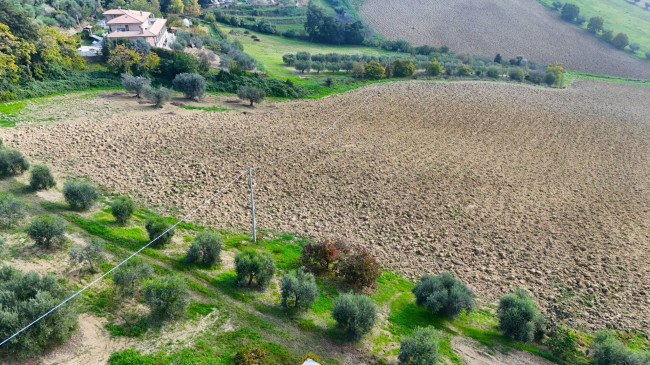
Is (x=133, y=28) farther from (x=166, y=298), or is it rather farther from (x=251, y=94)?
(x=166, y=298)

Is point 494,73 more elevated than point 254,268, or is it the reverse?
point 494,73

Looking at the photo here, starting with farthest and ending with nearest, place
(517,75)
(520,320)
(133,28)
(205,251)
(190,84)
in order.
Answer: (517,75), (133,28), (190,84), (205,251), (520,320)

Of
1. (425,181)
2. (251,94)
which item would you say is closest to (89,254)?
(425,181)

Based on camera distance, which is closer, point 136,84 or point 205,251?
point 205,251

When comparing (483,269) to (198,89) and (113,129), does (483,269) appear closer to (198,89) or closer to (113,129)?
(113,129)

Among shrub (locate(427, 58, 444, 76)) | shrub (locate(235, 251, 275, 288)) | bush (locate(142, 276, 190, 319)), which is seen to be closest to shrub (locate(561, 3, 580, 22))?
shrub (locate(427, 58, 444, 76))

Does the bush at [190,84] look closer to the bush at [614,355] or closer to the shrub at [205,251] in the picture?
the shrub at [205,251]

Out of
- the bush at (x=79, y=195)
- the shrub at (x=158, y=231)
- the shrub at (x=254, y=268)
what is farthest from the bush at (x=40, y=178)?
the shrub at (x=254, y=268)
